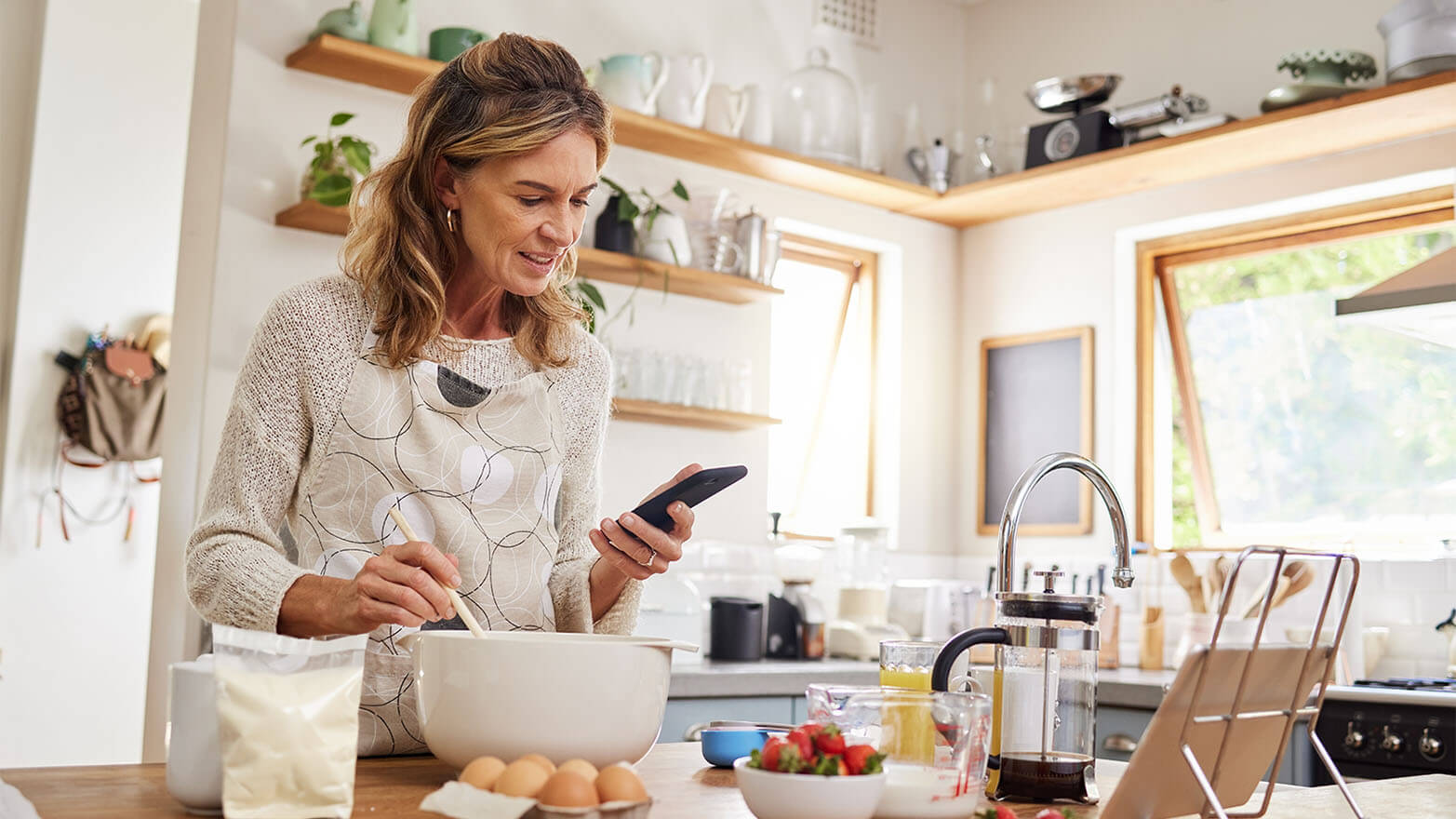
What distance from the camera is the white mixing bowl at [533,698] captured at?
111cm

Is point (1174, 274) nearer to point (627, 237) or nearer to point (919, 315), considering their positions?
point (919, 315)

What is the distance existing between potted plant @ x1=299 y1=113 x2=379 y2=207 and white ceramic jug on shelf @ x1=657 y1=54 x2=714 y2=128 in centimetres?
102

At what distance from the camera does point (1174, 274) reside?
4297 millimetres

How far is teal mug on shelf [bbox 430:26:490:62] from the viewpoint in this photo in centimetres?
344

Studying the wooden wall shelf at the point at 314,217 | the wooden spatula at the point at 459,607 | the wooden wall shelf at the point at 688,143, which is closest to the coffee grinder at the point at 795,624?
the wooden wall shelf at the point at 688,143

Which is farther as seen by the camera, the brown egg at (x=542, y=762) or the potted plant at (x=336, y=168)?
the potted plant at (x=336, y=168)

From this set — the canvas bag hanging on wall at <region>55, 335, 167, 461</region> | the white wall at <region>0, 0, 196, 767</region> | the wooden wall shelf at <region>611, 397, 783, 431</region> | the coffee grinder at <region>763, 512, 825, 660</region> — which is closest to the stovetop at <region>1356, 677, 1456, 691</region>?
the coffee grinder at <region>763, 512, 825, 660</region>

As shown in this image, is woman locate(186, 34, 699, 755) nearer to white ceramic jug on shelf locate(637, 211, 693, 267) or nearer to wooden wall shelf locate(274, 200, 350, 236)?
wooden wall shelf locate(274, 200, 350, 236)

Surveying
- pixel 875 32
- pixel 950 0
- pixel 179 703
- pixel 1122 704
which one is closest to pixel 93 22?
pixel 875 32

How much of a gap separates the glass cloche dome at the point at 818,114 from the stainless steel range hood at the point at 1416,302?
1.74 metres

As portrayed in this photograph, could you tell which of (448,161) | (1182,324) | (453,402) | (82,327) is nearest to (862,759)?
(453,402)

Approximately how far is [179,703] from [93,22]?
448 cm

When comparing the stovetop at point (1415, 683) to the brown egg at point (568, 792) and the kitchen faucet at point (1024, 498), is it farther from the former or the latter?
the brown egg at point (568, 792)

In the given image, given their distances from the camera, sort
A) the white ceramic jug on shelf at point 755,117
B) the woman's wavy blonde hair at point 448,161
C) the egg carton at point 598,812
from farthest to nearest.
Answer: the white ceramic jug on shelf at point 755,117 < the woman's wavy blonde hair at point 448,161 < the egg carton at point 598,812
